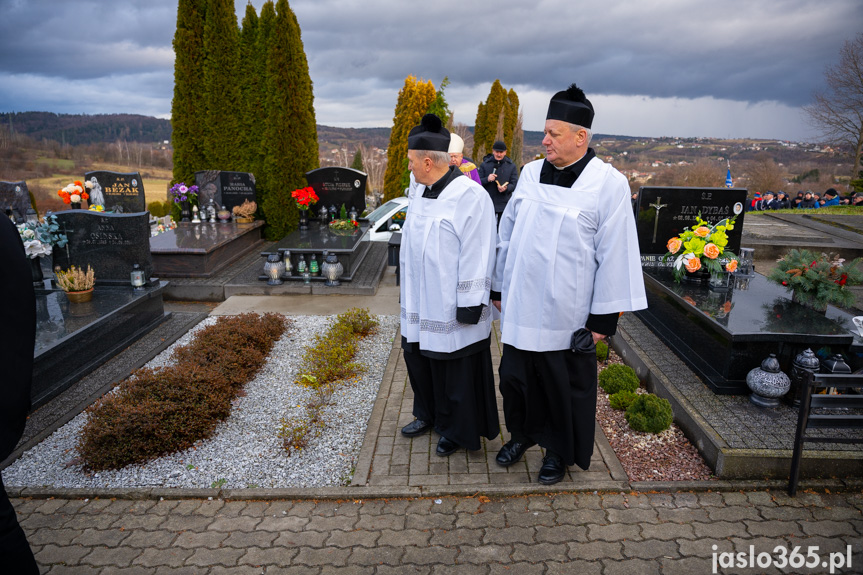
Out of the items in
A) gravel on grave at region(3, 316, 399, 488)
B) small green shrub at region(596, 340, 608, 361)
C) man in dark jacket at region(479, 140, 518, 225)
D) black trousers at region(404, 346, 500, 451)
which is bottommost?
gravel on grave at region(3, 316, 399, 488)

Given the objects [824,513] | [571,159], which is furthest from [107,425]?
[824,513]

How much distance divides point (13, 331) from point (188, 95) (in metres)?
11.3

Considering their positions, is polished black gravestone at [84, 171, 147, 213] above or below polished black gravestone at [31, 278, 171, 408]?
above

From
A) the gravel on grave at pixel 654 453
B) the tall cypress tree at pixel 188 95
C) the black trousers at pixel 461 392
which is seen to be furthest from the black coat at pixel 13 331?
the tall cypress tree at pixel 188 95

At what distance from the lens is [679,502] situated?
346cm

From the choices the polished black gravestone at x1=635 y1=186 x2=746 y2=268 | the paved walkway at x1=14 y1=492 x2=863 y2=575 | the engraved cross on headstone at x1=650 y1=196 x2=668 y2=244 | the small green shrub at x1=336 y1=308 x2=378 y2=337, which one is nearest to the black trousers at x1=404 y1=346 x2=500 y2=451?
the paved walkway at x1=14 y1=492 x2=863 y2=575

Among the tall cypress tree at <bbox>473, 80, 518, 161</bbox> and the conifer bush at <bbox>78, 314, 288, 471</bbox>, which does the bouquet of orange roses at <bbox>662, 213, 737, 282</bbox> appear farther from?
the tall cypress tree at <bbox>473, 80, 518, 161</bbox>

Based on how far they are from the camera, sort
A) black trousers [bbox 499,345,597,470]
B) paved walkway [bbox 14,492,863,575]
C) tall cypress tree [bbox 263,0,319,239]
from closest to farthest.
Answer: paved walkway [bbox 14,492,863,575], black trousers [bbox 499,345,597,470], tall cypress tree [bbox 263,0,319,239]

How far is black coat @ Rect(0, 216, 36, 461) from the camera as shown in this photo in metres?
2.01

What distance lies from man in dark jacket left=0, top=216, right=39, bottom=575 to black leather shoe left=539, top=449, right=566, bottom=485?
281cm

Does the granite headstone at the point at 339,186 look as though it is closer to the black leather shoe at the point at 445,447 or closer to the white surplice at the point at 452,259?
the white surplice at the point at 452,259

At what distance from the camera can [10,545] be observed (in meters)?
2.13

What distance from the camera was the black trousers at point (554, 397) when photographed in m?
3.40

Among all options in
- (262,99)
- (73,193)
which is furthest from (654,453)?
(262,99)
